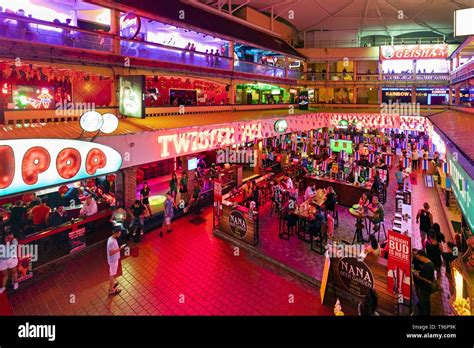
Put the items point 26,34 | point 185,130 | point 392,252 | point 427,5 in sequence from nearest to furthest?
point 392,252 < point 26,34 < point 185,130 < point 427,5

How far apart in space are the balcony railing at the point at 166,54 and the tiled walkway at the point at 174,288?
8029 millimetres

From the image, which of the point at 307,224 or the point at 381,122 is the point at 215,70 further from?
the point at 381,122

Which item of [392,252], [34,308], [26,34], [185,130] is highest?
[26,34]

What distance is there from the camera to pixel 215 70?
18.3 m

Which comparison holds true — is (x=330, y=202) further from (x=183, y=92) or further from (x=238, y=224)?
(x=183, y=92)

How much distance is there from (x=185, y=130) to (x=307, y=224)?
5.85m

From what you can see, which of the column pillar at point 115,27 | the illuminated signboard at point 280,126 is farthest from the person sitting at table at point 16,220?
the illuminated signboard at point 280,126

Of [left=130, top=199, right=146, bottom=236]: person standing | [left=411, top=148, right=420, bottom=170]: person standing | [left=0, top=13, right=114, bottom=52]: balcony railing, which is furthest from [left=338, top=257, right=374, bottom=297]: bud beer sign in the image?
[left=411, top=148, right=420, bottom=170]: person standing

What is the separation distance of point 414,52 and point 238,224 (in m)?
28.1

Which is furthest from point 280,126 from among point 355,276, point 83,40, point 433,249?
point 355,276

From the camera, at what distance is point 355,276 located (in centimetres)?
793

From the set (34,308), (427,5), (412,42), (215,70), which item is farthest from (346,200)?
(412,42)

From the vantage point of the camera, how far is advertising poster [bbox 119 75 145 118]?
10906mm

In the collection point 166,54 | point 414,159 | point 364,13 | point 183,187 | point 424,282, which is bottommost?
point 424,282
